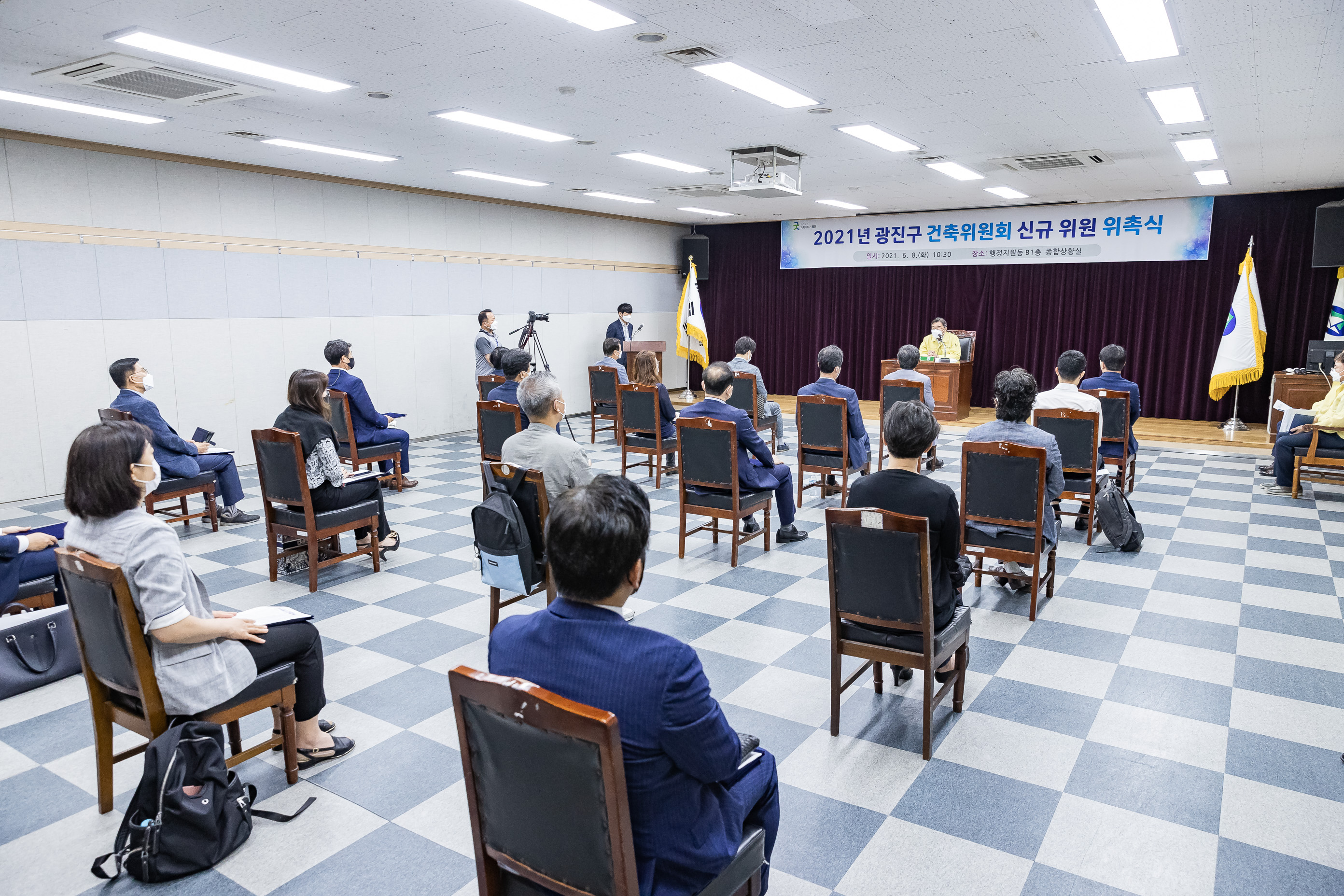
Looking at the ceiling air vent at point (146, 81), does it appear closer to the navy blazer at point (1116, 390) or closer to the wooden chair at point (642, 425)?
the wooden chair at point (642, 425)

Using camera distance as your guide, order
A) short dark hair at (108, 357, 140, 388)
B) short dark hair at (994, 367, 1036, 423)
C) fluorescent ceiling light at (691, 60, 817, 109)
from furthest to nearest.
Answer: short dark hair at (108, 357, 140, 388) < fluorescent ceiling light at (691, 60, 817, 109) < short dark hair at (994, 367, 1036, 423)

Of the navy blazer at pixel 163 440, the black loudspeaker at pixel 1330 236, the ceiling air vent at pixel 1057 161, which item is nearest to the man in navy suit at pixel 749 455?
the navy blazer at pixel 163 440

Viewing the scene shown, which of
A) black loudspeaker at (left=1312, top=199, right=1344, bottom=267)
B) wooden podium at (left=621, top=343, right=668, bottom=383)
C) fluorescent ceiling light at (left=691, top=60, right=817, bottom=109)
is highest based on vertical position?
fluorescent ceiling light at (left=691, top=60, right=817, bottom=109)

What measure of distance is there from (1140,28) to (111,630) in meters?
4.83

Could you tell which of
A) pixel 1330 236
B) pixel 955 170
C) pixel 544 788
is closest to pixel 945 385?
pixel 955 170

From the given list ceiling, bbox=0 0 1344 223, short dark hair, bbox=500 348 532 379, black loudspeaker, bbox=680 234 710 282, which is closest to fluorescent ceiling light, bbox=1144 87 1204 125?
ceiling, bbox=0 0 1344 223

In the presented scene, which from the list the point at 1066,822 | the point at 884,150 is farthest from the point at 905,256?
the point at 1066,822

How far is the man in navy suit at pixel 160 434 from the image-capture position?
505cm

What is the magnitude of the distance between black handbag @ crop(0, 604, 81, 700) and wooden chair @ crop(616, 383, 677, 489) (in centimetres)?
413

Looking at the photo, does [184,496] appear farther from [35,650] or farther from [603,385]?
[603,385]

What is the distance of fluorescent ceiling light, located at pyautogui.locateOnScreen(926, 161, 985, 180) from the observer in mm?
7773

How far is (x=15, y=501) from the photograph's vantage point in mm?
6453

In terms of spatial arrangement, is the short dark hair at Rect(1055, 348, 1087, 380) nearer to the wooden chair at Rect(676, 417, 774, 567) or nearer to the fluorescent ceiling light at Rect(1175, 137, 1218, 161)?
the wooden chair at Rect(676, 417, 774, 567)

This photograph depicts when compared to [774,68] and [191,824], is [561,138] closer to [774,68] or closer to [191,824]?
[774,68]
